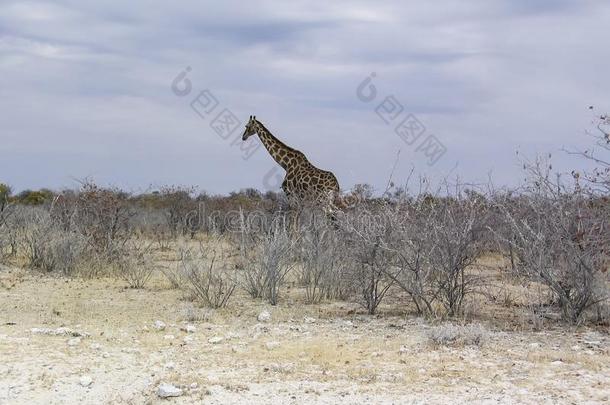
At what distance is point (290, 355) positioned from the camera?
6.67 meters

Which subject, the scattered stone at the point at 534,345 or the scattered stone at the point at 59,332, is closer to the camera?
the scattered stone at the point at 534,345

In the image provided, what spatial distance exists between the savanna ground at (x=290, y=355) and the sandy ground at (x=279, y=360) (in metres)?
0.01

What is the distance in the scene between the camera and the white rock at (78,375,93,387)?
5.84 m

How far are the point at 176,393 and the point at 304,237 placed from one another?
17.3ft

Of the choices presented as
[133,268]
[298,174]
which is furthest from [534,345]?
[298,174]

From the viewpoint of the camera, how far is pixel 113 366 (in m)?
6.27

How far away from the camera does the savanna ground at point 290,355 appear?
5.64 meters

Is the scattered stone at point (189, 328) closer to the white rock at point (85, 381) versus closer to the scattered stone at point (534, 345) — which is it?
the white rock at point (85, 381)

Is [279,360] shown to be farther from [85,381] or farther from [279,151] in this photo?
[279,151]

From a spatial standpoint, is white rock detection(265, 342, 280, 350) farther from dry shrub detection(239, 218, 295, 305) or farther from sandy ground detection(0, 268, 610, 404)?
dry shrub detection(239, 218, 295, 305)

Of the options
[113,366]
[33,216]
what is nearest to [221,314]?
[113,366]

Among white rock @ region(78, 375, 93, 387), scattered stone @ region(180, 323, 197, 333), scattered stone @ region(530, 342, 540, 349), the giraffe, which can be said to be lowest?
white rock @ region(78, 375, 93, 387)

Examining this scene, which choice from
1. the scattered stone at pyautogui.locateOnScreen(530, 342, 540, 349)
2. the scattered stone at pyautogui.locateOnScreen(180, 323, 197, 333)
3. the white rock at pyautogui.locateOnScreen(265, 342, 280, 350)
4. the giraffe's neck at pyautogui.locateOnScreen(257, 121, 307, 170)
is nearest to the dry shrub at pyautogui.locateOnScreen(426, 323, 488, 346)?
the scattered stone at pyautogui.locateOnScreen(530, 342, 540, 349)

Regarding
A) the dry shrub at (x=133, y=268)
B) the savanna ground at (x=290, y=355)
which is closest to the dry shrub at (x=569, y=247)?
the savanna ground at (x=290, y=355)
